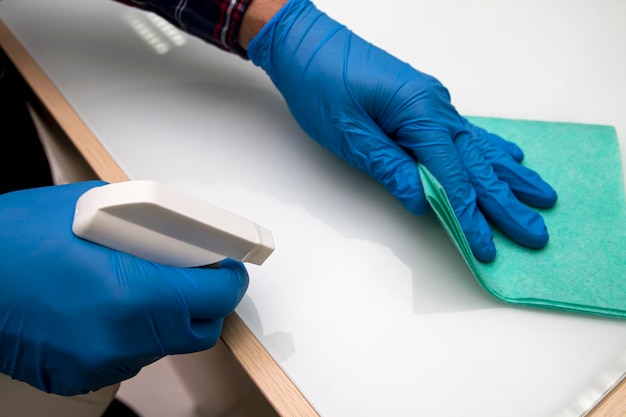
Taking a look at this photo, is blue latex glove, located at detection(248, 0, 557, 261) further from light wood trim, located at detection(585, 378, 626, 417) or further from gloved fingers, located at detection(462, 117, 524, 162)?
light wood trim, located at detection(585, 378, 626, 417)

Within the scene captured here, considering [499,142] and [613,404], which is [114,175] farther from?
[613,404]

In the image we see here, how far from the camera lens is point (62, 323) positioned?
54 centimetres

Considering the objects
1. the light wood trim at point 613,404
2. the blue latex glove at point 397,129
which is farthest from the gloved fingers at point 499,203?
the light wood trim at point 613,404

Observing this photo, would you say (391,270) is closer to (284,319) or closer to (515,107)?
(284,319)

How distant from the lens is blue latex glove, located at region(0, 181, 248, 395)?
535 millimetres

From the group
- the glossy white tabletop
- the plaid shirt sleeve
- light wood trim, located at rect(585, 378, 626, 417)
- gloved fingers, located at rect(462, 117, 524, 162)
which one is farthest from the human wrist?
light wood trim, located at rect(585, 378, 626, 417)

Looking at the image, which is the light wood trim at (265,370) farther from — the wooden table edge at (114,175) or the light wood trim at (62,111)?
the light wood trim at (62,111)

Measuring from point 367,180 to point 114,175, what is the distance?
0.41 meters

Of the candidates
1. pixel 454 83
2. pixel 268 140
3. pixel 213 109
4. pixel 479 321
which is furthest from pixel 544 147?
pixel 213 109

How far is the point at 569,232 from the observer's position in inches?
28.6

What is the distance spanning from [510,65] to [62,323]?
2.82 feet

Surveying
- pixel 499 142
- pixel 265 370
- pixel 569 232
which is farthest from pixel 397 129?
pixel 265 370

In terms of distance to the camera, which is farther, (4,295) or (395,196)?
(395,196)

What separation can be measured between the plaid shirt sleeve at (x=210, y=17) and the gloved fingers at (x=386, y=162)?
281 millimetres
